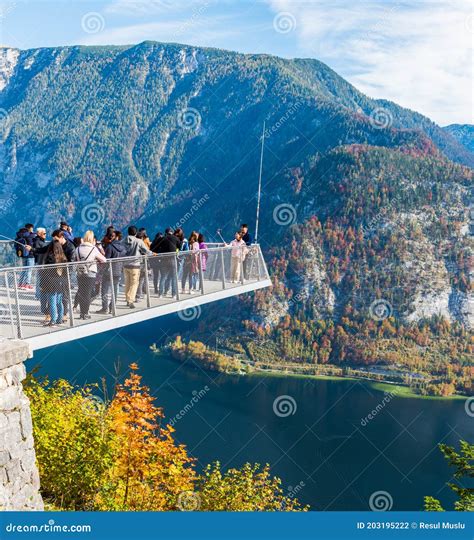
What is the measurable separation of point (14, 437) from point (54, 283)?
351 cm

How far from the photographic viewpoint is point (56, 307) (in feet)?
43.5

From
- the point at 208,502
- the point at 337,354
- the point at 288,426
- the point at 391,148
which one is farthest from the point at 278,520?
the point at 391,148

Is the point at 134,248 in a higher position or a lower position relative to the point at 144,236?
lower

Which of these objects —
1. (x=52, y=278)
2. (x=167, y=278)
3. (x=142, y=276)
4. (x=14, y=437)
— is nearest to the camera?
(x=14, y=437)

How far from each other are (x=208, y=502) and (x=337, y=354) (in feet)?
432

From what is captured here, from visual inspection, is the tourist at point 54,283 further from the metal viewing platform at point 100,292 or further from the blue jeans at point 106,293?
the blue jeans at point 106,293

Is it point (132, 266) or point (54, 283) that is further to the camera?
point (132, 266)

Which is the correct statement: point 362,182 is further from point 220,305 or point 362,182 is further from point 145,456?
point 145,456

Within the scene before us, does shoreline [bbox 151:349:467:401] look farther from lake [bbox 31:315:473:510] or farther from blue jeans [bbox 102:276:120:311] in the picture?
blue jeans [bbox 102:276:120:311]

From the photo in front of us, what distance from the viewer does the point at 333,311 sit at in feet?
533

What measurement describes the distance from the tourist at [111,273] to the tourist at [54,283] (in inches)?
49.5

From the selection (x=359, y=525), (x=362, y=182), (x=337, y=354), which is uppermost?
(x=362, y=182)

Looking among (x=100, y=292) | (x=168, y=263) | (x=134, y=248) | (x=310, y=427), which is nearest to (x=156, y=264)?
(x=168, y=263)

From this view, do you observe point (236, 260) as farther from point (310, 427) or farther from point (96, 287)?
point (310, 427)
